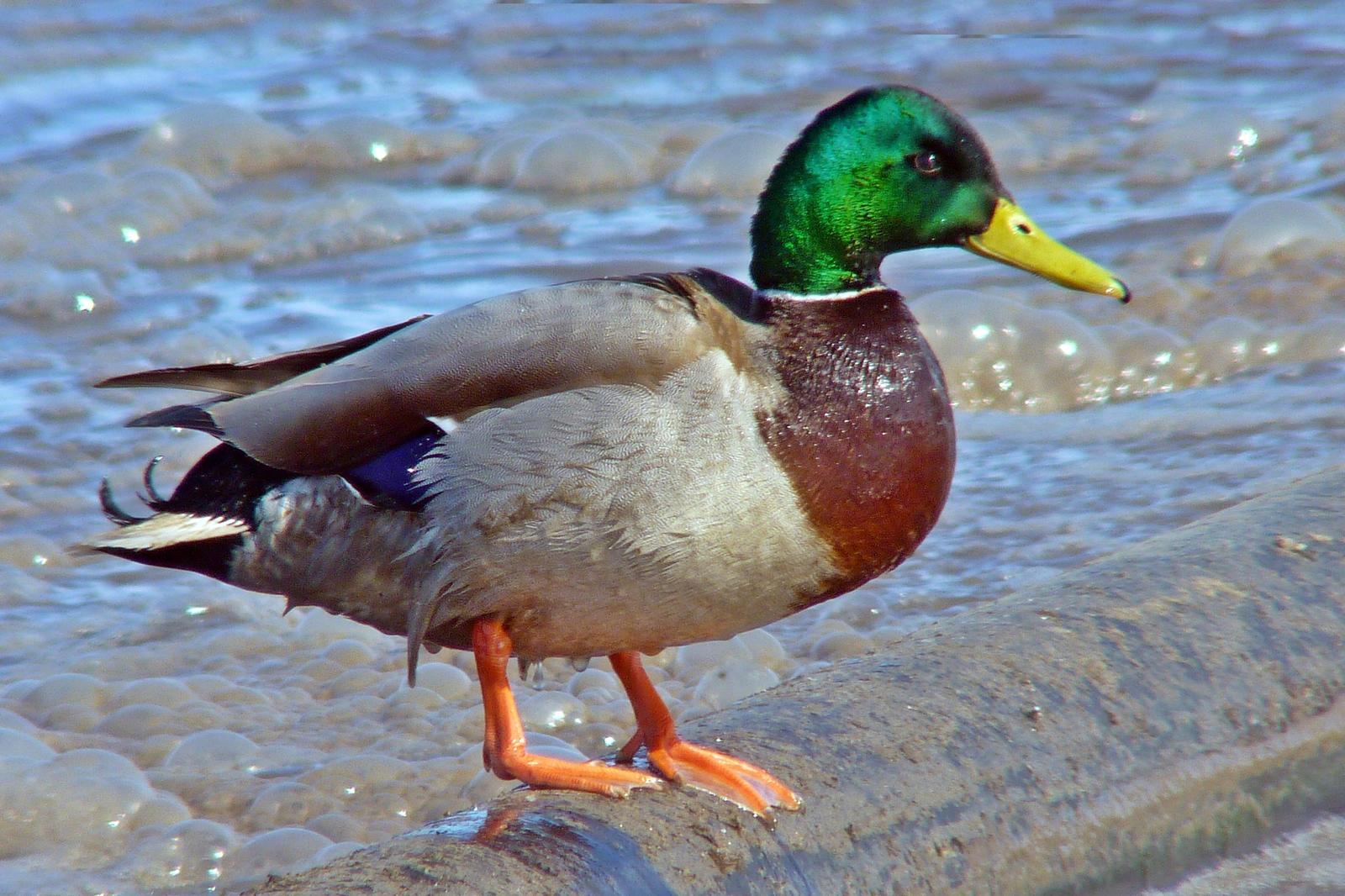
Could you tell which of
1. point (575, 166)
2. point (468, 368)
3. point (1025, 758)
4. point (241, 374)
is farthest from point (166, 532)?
point (575, 166)

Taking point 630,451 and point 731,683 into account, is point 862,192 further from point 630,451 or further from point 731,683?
point 731,683

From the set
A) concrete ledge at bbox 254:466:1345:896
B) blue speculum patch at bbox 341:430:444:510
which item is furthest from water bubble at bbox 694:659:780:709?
blue speculum patch at bbox 341:430:444:510

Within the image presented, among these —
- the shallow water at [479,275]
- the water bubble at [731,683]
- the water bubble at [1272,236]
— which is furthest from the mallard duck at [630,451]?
the water bubble at [1272,236]

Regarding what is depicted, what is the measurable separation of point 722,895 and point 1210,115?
22.3 feet

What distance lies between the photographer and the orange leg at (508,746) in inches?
96.4

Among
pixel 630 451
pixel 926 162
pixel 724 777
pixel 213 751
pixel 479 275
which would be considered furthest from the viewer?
pixel 479 275

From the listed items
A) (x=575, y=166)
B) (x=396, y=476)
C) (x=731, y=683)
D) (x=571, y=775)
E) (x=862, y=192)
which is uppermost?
(x=862, y=192)

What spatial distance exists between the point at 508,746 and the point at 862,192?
42.0 inches

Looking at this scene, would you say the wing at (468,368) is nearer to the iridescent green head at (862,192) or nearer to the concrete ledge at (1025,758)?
the iridescent green head at (862,192)

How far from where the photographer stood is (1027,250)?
288 cm

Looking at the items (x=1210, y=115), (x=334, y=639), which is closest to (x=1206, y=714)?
(x=334, y=639)

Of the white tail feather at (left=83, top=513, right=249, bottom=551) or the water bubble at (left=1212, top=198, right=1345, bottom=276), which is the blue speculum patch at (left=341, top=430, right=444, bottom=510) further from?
the water bubble at (left=1212, top=198, right=1345, bottom=276)

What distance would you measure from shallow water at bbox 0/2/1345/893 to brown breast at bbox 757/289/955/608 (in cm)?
80

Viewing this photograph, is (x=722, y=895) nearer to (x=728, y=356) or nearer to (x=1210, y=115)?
(x=728, y=356)
